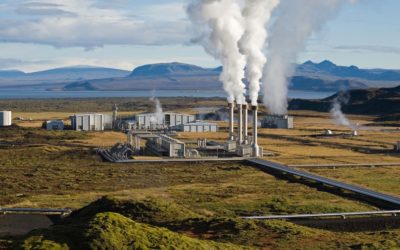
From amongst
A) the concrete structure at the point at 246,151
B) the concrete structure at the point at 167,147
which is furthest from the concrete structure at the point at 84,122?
the concrete structure at the point at 246,151

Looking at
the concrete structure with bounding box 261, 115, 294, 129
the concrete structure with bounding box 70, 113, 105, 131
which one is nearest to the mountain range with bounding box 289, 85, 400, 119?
the concrete structure with bounding box 261, 115, 294, 129

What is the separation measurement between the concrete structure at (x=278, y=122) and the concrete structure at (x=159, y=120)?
1417 cm

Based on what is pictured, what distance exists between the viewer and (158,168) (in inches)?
2475

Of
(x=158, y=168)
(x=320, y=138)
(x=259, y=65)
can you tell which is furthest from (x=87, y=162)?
(x=320, y=138)

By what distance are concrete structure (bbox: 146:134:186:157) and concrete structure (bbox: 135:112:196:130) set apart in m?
33.2

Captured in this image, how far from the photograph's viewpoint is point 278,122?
12212 centimetres

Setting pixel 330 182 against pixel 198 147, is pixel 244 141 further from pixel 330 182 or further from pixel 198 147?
pixel 330 182

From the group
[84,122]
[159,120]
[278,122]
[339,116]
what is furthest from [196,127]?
[339,116]

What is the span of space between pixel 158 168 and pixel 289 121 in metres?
61.5

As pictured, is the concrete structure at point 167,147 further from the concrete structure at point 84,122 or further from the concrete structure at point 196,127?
the concrete structure at point 84,122

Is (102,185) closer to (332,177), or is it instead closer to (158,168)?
(158,168)

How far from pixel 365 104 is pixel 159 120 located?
84.0 m

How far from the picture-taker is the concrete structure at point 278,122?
121m

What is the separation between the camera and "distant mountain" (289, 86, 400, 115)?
17338 centimetres
